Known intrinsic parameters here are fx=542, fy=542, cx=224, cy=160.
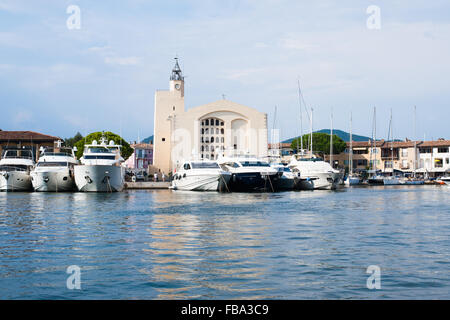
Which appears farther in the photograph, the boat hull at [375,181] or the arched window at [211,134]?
the arched window at [211,134]

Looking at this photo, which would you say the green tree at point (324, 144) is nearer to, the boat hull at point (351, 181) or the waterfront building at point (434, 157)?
the waterfront building at point (434, 157)

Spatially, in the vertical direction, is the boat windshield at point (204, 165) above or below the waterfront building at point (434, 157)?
below

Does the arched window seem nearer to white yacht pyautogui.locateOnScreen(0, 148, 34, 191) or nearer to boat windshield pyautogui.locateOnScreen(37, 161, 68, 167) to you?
white yacht pyautogui.locateOnScreen(0, 148, 34, 191)

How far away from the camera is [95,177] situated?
44.5m

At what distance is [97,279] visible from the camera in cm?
1039

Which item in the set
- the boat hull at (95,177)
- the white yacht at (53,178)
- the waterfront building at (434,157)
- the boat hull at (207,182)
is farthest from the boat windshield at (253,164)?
the waterfront building at (434,157)

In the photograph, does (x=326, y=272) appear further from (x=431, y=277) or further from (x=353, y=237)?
(x=353, y=237)

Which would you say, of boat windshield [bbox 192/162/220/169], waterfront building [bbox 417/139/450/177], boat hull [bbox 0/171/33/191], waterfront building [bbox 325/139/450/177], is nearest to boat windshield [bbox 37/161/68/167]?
boat hull [bbox 0/171/33/191]

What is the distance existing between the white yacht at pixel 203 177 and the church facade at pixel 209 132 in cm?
4033

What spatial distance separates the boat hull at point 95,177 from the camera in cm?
4431

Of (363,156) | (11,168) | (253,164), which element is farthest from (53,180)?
(363,156)

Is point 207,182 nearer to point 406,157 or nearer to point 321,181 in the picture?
point 321,181

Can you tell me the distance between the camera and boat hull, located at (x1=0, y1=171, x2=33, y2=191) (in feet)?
160
